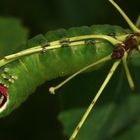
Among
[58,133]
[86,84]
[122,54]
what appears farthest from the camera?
[58,133]

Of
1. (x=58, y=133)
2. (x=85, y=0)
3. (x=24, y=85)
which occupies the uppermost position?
(x=85, y=0)

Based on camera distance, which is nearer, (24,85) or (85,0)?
(24,85)

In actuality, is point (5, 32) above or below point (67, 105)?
above

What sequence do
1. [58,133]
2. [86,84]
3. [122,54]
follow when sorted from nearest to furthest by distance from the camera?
[122,54]
[86,84]
[58,133]

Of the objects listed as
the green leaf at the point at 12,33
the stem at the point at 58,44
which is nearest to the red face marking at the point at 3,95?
the stem at the point at 58,44

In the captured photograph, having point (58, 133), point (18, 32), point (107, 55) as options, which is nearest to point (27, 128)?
point (58, 133)

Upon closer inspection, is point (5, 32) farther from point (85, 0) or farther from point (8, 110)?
point (8, 110)

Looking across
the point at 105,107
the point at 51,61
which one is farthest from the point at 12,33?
the point at 51,61

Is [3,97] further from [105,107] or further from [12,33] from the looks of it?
[12,33]
